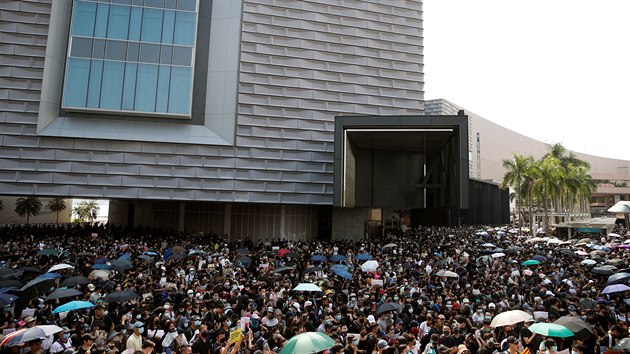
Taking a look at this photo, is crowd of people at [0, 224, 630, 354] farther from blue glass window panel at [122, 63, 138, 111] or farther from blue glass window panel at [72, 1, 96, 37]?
blue glass window panel at [72, 1, 96, 37]

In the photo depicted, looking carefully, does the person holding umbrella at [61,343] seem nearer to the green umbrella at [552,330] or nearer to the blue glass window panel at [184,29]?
the green umbrella at [552,330]

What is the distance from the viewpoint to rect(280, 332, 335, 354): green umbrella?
22.1ft

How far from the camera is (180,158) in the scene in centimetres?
2889

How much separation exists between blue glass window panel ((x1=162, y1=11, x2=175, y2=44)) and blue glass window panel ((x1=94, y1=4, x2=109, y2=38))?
12.4 ft

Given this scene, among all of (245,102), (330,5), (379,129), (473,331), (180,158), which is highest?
(330,5)

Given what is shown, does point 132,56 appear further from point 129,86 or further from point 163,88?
point 163,88

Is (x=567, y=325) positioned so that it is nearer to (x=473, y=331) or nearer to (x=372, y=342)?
(x=473, y=331)

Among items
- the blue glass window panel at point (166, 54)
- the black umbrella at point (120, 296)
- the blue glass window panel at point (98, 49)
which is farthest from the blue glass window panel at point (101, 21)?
the black umbrella at point (120, 296)

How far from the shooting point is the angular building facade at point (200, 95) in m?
27.5

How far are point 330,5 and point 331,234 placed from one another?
695 inches

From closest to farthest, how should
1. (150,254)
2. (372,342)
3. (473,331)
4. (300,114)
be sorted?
1. (372,342)
2. (473,331)
3. (150,254)
4. (300,114)

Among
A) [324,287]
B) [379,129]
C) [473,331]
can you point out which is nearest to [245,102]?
[379,129]

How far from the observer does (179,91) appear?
28.9 metres

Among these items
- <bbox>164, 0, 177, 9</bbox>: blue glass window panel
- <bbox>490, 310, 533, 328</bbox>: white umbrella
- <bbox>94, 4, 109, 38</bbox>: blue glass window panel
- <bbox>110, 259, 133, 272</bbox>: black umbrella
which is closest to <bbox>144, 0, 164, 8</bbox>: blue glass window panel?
<bbox>164, 0, 177, 9</bbox>: blue glass window panel
